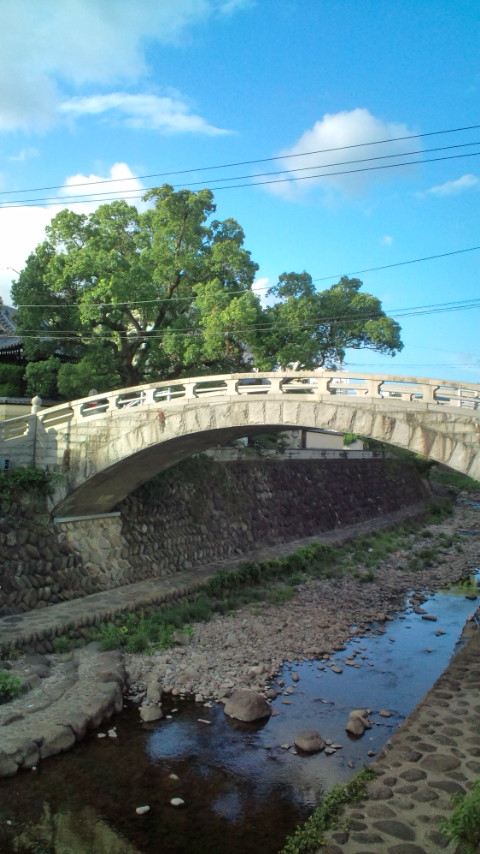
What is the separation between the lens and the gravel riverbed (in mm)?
12500

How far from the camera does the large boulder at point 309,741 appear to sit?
9992mm

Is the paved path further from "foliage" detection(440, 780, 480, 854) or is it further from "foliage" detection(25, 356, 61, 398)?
"foliage" detection(25, 356, 61, 398)

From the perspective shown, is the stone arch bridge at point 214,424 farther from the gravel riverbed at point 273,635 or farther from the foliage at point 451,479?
the foliage at point 451,479

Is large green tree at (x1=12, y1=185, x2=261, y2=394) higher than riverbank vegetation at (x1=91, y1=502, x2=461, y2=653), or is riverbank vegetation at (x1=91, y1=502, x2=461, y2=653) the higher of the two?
large green tree at (x1=12, y1=185, x2=261, y2=394)

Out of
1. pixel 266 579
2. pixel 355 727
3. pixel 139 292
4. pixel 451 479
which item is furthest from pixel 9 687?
pixel 451 479

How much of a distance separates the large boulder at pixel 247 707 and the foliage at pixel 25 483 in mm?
7206

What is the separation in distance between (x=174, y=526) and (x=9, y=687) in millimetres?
8818

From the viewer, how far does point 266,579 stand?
19.7 metres

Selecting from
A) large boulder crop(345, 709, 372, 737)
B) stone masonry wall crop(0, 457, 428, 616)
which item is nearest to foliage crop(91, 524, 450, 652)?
stone masonry wall crop(0, 457, 428, 616)

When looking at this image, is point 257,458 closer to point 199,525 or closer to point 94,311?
point 199,525

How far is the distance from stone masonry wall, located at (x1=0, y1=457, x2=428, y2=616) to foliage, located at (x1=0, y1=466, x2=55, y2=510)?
23cm

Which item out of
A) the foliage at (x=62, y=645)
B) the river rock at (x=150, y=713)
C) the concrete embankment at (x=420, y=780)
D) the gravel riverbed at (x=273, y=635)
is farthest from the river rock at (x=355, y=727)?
the foliage at (x=62, y=645)

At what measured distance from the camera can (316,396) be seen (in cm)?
1347

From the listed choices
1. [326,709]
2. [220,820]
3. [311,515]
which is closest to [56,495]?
[326,709]
